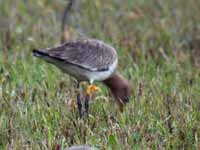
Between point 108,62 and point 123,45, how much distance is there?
167 cm

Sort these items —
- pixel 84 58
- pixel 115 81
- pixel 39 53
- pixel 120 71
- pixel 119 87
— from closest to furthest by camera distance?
pixel 39 53 < pixel 84 58 < pixel 119 87 < pixel 115 81 < pixel 120 71

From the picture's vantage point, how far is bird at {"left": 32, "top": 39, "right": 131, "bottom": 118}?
655cm

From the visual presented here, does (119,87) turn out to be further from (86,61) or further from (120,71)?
(120,71)

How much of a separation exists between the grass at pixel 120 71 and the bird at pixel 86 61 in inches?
4.3

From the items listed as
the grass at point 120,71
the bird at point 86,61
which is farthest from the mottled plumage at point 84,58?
the grass at point 120,71

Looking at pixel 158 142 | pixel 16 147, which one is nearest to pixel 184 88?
pixel 158 142

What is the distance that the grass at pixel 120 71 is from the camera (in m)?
5.77

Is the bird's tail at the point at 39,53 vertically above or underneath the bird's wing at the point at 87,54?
above

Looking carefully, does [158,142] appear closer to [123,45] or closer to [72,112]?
[72,112]

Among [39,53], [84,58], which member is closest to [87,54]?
[84,58]

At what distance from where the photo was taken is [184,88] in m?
7.02

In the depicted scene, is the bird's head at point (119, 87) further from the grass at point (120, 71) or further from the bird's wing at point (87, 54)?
the bird's wing at point (87, 54)

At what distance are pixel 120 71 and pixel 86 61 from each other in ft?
3.60

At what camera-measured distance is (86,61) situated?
670cm
